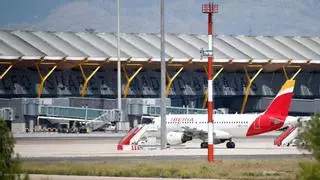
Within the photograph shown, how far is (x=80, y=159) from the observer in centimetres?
5794

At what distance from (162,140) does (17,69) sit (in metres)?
71.2

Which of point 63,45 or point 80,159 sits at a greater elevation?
point 63,45

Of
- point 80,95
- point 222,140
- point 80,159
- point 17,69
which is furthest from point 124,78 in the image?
point 80,159

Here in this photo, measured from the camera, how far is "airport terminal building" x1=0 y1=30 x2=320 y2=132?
417 ft

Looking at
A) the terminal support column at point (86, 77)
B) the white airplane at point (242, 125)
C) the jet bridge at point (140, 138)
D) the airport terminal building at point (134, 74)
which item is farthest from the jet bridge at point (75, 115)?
the white airplane at point (242, 125)

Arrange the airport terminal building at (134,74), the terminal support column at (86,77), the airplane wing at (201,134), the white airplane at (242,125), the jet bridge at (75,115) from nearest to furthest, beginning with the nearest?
1. the white airplane at (242,125)
2. the airplane wing at (201,134)
3. the jet bridge at (75,115)
4. the airport terminal building at (134,74)
5. the terminal support column at (86,77)

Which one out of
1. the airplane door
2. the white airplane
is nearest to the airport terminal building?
the white airplane

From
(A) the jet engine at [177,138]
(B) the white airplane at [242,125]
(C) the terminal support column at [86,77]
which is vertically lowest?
(A) the jet engine at [177,138]

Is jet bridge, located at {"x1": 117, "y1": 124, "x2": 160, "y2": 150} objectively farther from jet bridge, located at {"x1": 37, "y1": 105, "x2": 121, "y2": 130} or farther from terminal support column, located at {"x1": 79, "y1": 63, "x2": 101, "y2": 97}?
terminal support column, located at {"x1": 79, "y1": 63, "x2": 101, "y2": 97}

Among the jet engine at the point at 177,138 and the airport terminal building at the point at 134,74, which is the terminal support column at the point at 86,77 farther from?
the jet engine at the point at 177,138

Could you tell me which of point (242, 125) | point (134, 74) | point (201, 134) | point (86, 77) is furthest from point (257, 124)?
point (134, 74)

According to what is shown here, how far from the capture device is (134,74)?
141625 mm

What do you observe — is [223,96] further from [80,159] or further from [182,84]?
[80,159]

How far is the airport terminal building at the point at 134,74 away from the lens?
12725 cm
